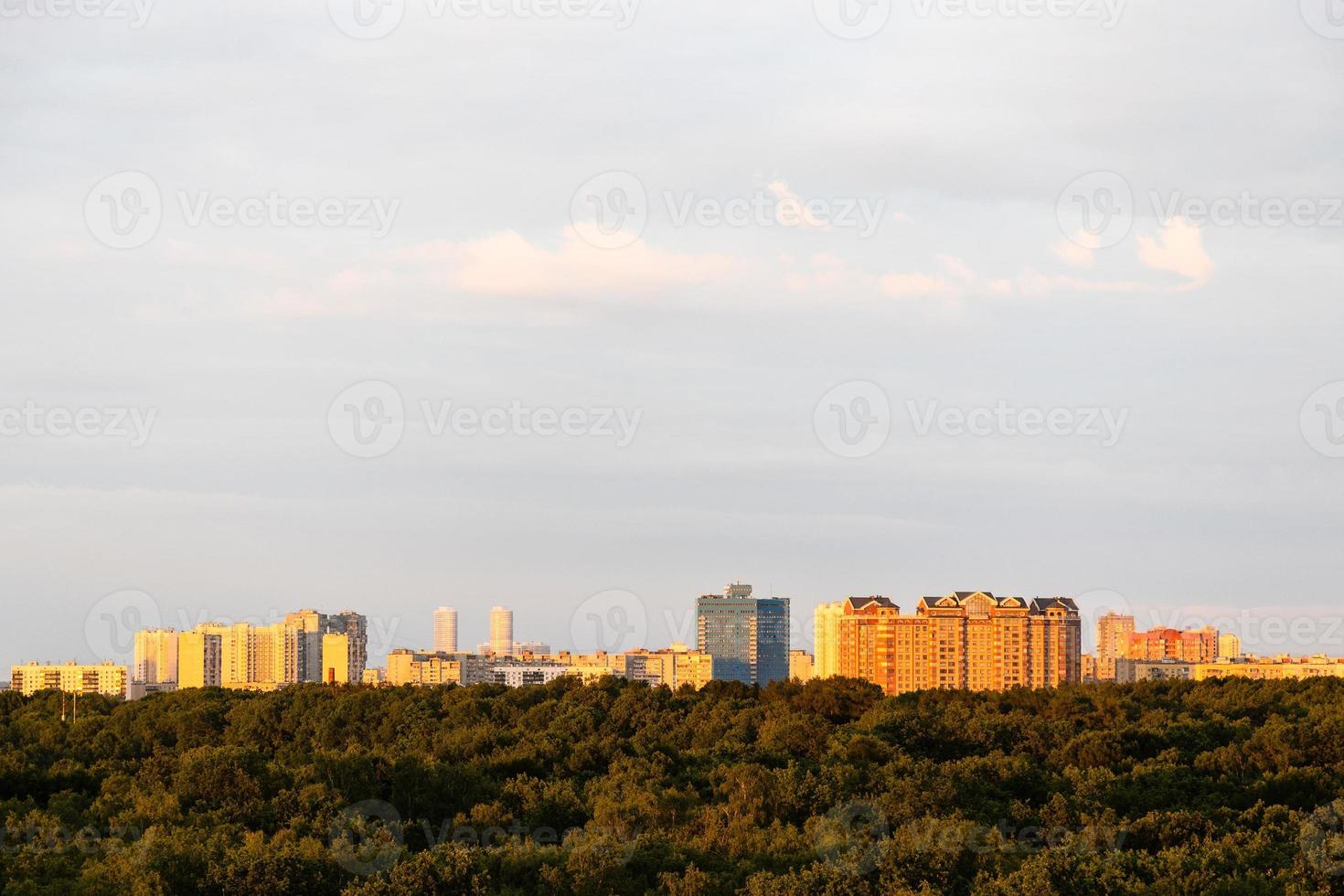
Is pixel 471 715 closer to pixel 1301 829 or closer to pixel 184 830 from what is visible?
pixel 184 830

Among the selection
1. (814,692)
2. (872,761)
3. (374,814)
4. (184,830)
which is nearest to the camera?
(184,830)

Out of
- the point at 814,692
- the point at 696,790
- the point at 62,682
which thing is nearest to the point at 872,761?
the point at 696,790

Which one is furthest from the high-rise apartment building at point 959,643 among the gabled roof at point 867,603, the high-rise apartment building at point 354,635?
the high-rise apartment building at point 354,635

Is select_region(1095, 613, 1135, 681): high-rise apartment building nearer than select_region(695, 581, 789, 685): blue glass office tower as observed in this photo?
Yes

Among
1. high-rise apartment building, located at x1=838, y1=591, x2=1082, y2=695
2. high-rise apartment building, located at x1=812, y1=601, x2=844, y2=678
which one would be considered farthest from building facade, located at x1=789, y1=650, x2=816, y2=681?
high-rise apartment building, located at x1=838, y1=591, x2=1082, y2=695

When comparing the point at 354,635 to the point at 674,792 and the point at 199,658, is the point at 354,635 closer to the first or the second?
the point at 199,658

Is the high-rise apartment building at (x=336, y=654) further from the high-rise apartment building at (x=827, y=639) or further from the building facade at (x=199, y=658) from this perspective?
the high-rise apartment building at (x=827, y=639)

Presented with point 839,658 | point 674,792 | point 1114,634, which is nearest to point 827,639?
point 839,658

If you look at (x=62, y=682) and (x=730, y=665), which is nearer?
(x=62, y=682)

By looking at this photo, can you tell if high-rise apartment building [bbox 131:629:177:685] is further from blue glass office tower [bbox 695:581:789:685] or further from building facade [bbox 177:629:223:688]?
blue glass office tower [bbox 695:581:789:685]
